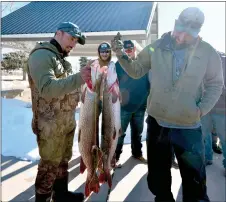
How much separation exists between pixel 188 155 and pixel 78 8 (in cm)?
732

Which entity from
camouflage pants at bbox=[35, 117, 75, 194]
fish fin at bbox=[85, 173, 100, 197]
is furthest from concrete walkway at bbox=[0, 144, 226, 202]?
fish fin at bbox=[85, 173, 100, 197]

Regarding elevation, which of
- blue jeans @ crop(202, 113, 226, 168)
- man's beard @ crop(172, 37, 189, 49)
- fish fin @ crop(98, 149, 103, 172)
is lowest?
blue jeans @ crop(202, 113, 226, 168)

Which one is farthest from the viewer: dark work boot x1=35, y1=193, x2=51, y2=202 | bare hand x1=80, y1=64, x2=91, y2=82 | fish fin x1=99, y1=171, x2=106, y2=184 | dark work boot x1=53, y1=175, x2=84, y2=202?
dark work boot x1=53, y1=175, x2=84, y2=202

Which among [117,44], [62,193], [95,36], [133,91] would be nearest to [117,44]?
[117,44]

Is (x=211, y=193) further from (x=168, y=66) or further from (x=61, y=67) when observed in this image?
(x=61, y=67)

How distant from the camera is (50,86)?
214cm

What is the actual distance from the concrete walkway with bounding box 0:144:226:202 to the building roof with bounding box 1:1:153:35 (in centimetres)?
306

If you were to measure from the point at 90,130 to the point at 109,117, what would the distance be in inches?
8.0

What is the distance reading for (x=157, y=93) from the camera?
2.56m

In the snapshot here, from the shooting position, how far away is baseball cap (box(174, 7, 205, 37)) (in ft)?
7.86

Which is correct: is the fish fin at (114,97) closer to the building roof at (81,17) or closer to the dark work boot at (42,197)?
the dark work boot at (42,197)

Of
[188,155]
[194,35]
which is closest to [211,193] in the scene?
[188,155]

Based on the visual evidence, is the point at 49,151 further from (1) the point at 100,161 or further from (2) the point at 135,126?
(2) the point at 135,126

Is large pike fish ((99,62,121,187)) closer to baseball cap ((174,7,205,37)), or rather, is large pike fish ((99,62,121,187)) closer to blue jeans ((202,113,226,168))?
baseball cap ((174,7,205,37))
